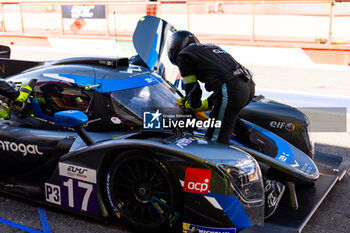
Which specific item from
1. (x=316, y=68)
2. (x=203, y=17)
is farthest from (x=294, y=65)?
(x=203, y=17)

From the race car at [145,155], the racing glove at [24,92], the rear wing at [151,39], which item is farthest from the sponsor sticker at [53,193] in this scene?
the rear wing at [151,39]

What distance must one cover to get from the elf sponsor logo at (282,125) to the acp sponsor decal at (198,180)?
75.3 inches

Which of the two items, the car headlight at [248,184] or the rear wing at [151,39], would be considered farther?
the rear wing at [151,39]

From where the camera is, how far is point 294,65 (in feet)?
39.1

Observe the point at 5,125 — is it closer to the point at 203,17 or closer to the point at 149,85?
the point at 149,85

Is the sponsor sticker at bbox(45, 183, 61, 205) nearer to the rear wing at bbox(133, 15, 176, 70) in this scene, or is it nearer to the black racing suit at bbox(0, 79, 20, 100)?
the black racing suit at bbox(0, 79, 20, 100)

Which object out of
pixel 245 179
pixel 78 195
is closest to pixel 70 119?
pixel 78 195

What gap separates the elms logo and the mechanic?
53.2 inches

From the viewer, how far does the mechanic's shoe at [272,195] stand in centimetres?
383

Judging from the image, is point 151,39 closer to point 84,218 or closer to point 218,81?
point 218,81

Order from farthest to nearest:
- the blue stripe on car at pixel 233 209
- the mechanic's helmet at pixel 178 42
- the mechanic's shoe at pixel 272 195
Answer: the mechanic's helmet at pixel 178 42 < the mechanic's shoe at pixel 272 195 < the blue stripe on car at pixel 233 209

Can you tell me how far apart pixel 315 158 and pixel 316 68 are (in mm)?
6636

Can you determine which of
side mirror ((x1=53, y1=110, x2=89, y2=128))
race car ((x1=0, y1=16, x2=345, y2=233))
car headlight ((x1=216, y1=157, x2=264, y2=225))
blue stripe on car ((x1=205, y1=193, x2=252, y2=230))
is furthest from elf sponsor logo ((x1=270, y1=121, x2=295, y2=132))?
side mirror ((x1=53, y1=110, x2=89, y2=128))

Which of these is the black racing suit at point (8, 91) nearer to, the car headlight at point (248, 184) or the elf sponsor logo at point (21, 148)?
the elf sponsor logo at point (21, 148)
